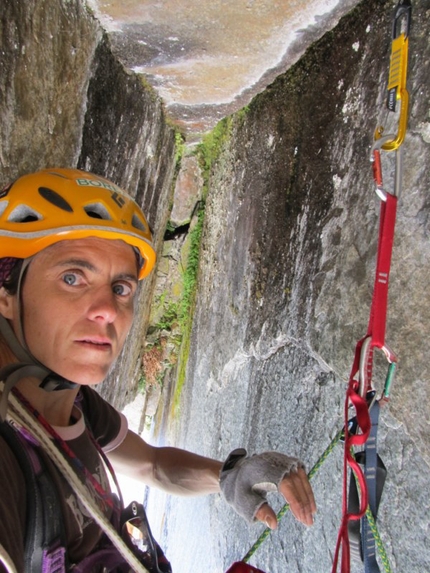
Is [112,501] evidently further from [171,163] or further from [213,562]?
[171,163]

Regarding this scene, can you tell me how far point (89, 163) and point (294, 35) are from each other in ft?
3.66

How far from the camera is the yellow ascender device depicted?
1.31 m

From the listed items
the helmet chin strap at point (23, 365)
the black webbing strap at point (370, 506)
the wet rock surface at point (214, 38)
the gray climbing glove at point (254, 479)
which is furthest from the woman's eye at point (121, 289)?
the wet rock surface at point (214, 38)

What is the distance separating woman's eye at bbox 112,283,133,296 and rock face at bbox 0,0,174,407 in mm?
537

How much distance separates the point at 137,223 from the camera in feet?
5.96

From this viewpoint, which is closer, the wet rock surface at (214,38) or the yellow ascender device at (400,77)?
the yellow ascender device at (400,77)

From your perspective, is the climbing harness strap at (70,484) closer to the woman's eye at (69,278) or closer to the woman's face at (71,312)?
the woman's face at (71,312)

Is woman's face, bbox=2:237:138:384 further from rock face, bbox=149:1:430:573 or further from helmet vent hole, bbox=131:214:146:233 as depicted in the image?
rock face, bbox=149:1:430:573

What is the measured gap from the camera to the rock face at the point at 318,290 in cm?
136

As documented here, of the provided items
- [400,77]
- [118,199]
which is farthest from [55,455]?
[400,77]

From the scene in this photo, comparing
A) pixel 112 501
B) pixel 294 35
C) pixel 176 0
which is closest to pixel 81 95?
pixel 176 0

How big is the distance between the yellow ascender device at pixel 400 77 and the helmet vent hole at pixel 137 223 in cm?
88

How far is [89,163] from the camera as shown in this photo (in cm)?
232

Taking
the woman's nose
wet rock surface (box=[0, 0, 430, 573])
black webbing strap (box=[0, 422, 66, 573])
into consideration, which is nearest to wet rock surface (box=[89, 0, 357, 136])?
wet rock surface (box=[0, 0, 430, 573])
